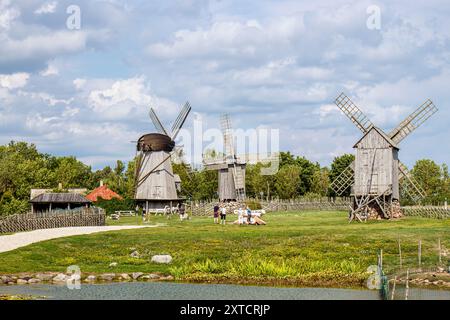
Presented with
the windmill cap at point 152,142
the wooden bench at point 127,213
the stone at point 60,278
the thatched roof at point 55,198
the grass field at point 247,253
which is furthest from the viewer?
the windmill cap at point 152,142

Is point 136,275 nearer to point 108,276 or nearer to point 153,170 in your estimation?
point 108,276

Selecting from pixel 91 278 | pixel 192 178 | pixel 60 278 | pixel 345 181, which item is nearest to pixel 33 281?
pixel 60 278

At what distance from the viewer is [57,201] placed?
82.6m

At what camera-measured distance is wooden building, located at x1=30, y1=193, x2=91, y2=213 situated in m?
82.5

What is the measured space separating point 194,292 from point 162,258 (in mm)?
9094

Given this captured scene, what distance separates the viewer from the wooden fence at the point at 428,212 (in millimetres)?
76562

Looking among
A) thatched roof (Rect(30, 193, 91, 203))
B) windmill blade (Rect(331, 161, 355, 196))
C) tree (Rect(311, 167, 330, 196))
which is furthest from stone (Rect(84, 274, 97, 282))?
tree (Rect(311, 167, 330, 196))

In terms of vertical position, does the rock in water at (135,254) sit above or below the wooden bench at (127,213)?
below

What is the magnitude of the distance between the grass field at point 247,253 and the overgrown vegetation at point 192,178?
47488 millimetres

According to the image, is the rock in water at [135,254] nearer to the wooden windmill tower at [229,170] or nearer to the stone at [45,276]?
the stone at [45,276]

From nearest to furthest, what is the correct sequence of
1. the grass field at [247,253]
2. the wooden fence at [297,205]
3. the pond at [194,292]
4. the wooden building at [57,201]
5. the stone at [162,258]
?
1. the pond at [194,292]
2. the grass field at [247,253]
3. the stone at [162,258]
4. the wooden building at [57,201]
5. the wooden fence at [297,205]

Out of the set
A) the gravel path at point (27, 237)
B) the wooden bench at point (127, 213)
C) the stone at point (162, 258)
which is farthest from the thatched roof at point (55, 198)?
the stone at point (162, 258)

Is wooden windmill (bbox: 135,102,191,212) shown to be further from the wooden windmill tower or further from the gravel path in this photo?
the gravel path

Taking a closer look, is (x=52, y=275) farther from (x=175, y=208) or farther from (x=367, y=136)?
(x=175, y=208)
